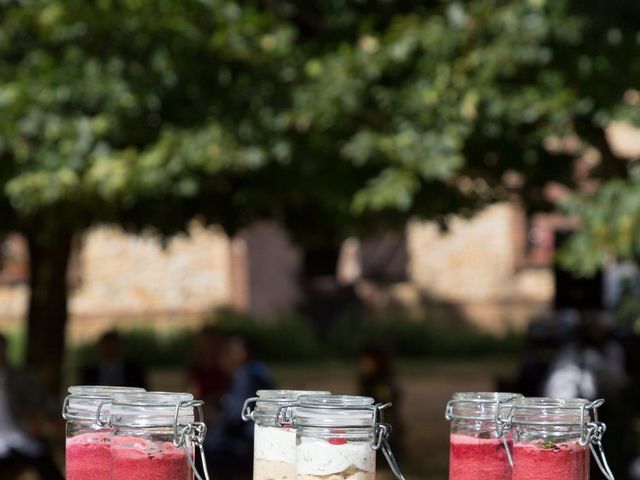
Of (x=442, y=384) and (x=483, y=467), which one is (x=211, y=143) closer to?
(x=483, y=467)

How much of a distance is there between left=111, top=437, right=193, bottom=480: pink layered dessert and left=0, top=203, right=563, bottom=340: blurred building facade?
1804cm

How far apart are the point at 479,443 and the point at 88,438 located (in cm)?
73

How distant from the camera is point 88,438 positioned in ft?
7.73

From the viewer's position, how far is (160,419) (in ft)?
7.14

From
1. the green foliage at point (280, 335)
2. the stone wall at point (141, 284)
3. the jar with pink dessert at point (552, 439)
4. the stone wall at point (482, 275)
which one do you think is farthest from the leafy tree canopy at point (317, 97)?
the stone wall at point (482, 275)

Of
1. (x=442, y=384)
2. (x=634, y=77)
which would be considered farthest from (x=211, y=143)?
(x=442, y=384)

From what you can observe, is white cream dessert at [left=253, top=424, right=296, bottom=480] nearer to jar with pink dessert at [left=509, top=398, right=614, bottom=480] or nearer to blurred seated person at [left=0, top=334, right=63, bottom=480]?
jar with pink dessert at [left=509, top=398, right=614, bottom=480]

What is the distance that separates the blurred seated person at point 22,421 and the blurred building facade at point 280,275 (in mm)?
11793

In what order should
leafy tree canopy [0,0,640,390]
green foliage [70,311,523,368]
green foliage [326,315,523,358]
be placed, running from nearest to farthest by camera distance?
leafy tree canopy [0,0,640,390]
green foliage [70,311,523,368]
green foliage [326,315,523,358]

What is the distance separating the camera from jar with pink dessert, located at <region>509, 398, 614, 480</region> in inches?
84.4

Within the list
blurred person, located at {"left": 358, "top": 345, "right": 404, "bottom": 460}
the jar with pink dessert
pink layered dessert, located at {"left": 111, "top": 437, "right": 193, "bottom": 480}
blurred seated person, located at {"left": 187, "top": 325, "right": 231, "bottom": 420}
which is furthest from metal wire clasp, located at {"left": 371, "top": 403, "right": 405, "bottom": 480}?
blurred person, located at {"left": 358, "top": 345, "right": 404, "bottom": 460}

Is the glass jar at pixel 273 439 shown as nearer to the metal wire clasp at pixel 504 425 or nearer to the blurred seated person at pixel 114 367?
the metal wire clasp at pixel 504 425

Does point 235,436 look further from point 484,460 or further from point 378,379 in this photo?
point 484,460

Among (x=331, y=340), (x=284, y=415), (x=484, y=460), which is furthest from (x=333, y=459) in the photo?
(x=331, y=340)
